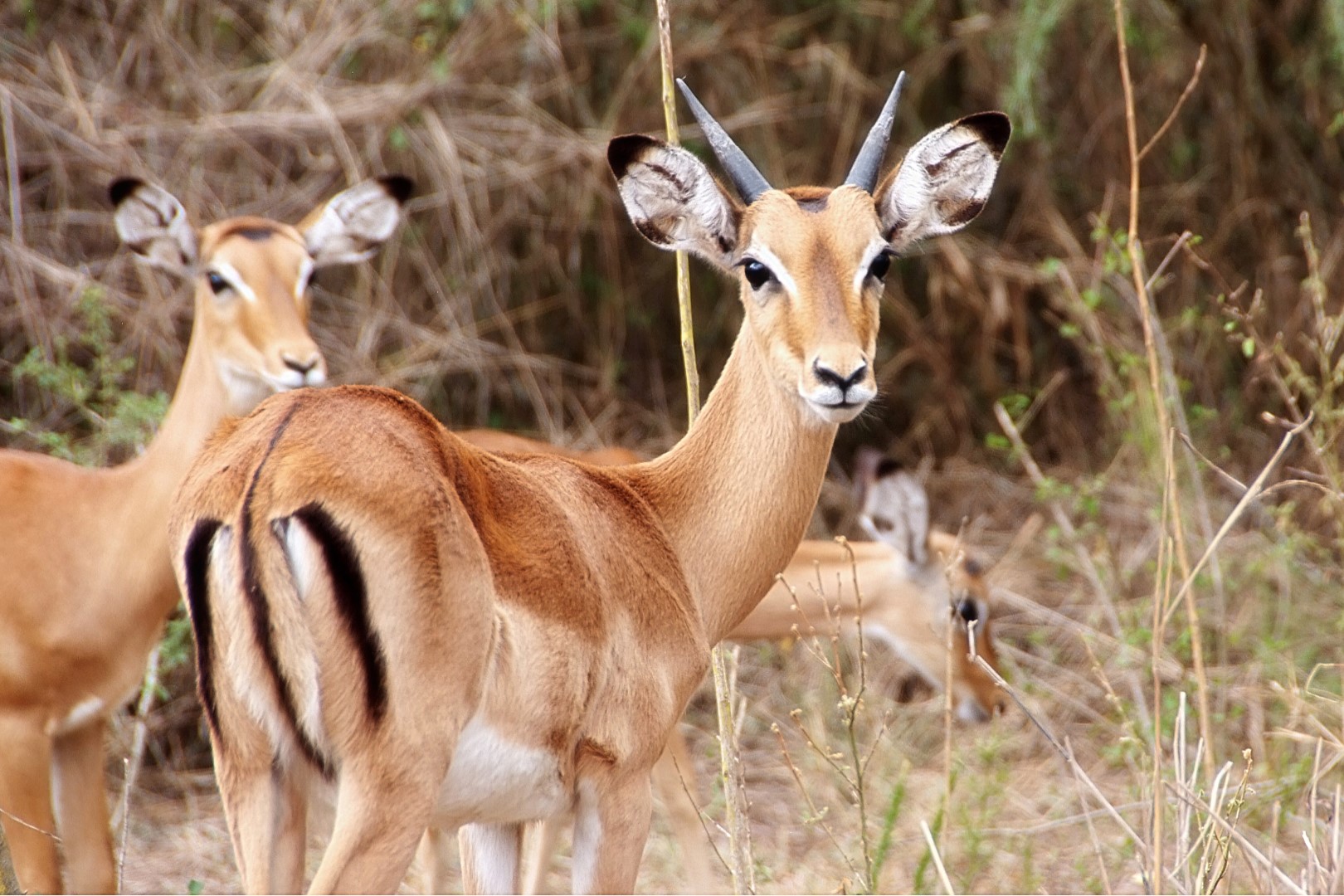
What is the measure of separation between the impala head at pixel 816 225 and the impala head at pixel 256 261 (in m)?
1.83

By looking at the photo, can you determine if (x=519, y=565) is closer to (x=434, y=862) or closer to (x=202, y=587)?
(x=202, y=587)

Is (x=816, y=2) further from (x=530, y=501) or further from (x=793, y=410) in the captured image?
(x=530, y=501)

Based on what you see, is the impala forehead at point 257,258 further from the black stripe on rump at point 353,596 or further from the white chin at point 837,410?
the black stripe on rump at point 353,596

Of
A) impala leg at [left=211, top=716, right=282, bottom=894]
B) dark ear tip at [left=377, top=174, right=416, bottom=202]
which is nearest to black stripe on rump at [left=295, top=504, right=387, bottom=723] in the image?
impala leg at [left=211, top=716, right=282, bottom=894]

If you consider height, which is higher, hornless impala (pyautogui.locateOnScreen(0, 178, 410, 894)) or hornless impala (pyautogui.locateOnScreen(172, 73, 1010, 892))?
hornless impala (pyautogui.locateOnScreen(172, 73, 1010, 892))

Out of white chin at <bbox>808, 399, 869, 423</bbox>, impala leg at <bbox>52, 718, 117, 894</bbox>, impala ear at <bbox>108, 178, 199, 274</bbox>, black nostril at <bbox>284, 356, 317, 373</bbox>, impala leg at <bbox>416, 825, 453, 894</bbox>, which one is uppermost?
white chin at <bbox>808, 399, 869, 423</bbox>

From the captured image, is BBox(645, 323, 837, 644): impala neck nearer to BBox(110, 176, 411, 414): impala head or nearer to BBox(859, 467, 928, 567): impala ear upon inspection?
BBox(110, 176, 411, 414): impala head

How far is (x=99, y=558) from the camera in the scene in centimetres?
479

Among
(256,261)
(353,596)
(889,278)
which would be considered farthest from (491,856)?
(889,278)

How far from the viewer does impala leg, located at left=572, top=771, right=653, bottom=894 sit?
10.1 ft

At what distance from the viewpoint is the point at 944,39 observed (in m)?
8.73

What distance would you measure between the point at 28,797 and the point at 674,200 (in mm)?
2465

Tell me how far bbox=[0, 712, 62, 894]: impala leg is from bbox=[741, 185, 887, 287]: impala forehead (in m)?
2.46

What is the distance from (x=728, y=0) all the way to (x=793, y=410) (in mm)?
5121
